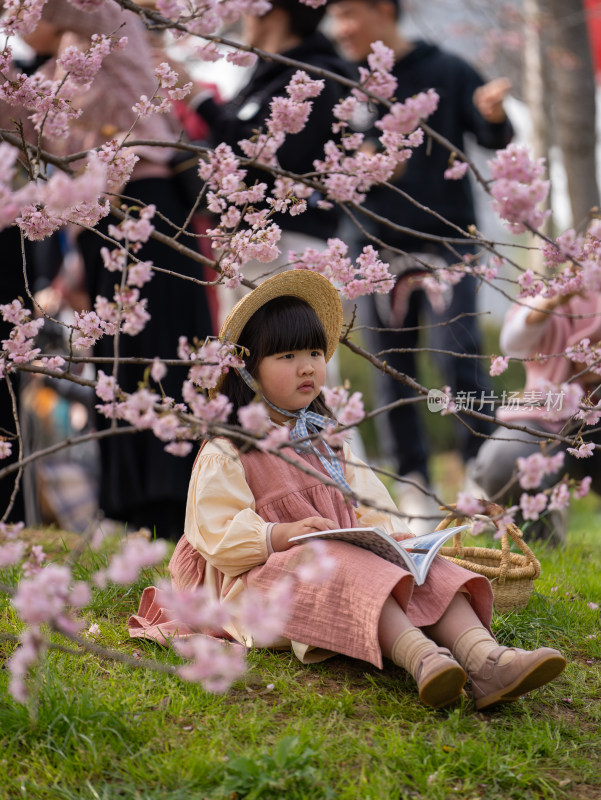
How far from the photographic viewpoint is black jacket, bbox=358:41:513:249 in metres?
4.36

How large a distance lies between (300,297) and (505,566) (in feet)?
3.27

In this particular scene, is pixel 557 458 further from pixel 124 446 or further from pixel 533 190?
pixel 124 446

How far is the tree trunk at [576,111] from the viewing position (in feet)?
20.1

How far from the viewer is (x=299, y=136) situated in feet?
12.6

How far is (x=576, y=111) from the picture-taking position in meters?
6.13

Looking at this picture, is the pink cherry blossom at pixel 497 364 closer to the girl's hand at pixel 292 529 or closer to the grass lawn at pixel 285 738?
the girl's hand at pixel 292 529

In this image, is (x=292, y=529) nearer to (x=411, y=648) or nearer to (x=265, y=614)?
(x=411, y=648)

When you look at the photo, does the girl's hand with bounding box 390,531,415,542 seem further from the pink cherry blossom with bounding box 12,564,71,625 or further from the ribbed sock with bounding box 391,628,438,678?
the pink cherry blossom with bounding box 12,564,71,625

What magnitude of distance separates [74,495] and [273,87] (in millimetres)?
3297

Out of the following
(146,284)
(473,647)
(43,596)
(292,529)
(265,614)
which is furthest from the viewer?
(146,284)

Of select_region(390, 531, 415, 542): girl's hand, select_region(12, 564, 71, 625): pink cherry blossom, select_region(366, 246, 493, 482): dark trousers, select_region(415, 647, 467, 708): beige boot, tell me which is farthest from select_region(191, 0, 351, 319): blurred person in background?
select_region(12, 564, 71, 625): pink cherry blossom

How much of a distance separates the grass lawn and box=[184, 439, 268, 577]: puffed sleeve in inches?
10.8

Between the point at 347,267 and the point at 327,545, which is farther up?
the point at 347,267

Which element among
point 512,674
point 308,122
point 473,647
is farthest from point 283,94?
point 512,674
